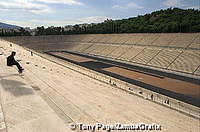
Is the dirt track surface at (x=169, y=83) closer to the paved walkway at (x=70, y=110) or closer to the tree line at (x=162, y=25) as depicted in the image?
the paved walkway at (x=70, y=110)

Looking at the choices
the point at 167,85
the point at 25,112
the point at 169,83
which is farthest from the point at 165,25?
the point at 25,112

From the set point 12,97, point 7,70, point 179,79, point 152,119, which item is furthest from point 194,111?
point 179,79

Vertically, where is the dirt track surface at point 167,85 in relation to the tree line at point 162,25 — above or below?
below

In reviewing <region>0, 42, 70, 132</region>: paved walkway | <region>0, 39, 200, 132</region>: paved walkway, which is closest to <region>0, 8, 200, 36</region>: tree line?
<region>0, 39, 200, 132</region>: paved walkway

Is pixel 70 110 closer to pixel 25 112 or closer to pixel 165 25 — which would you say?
pixel 25 112

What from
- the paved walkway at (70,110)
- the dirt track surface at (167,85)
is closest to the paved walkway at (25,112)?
the paved walkway at (70,110)

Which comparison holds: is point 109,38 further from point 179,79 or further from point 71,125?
point 71,125

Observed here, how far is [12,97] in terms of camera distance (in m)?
9.78

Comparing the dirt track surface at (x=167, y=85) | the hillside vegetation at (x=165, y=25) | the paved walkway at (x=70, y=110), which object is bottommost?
the dirt track surface at (x=167, y=85)

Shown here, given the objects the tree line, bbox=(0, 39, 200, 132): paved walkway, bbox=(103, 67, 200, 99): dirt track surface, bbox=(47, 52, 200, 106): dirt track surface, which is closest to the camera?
bbox=(0, 39, 200, 132): paved walkway

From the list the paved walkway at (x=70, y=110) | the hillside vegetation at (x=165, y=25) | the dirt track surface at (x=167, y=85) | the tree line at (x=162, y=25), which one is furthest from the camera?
the tree line at (x=162, y=25)

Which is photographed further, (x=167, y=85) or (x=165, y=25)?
(x=165, y=25)

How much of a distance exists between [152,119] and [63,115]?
172 inches

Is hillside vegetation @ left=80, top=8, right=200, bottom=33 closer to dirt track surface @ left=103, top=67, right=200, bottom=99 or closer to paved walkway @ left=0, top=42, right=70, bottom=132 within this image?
dirt track surface @ left=103, top=67, right=200, bottom=99
